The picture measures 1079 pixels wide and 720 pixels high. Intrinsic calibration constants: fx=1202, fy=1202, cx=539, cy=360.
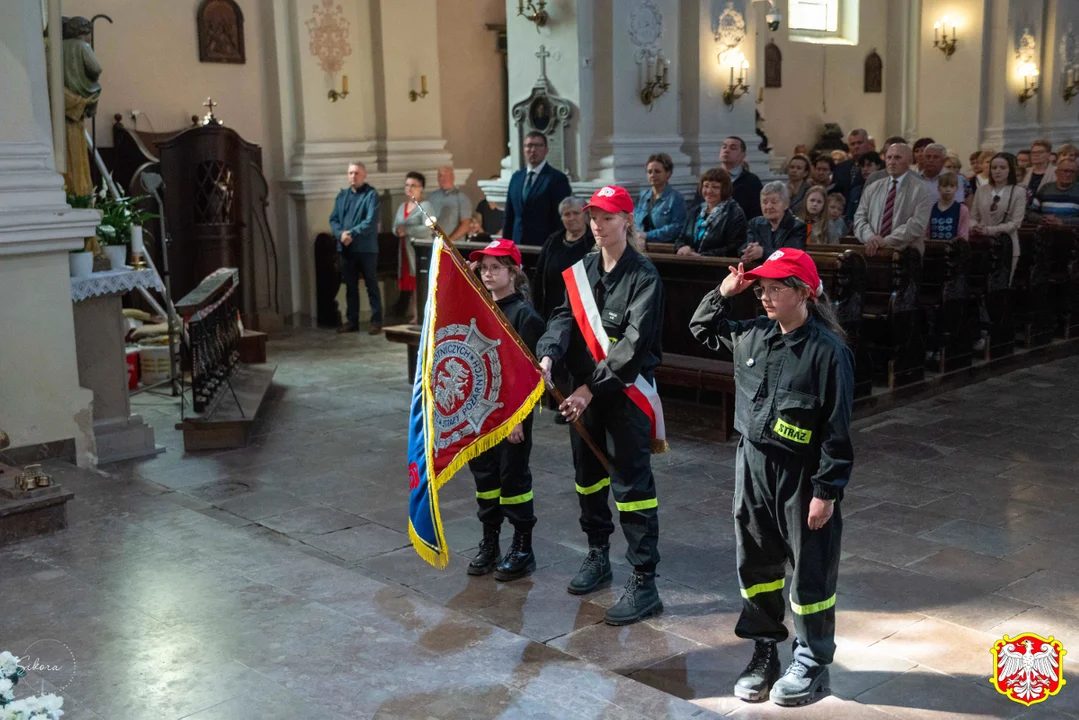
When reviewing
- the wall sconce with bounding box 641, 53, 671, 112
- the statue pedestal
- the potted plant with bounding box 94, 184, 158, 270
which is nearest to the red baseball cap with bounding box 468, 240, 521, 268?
the statue pedestal

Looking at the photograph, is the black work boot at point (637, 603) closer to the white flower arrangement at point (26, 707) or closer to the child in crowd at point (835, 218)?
the white flower arrangement at point (26, 707)

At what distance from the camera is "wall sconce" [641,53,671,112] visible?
10.6 meters

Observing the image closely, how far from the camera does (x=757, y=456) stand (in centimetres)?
400

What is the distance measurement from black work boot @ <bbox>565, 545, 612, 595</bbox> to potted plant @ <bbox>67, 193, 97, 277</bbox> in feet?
12.3

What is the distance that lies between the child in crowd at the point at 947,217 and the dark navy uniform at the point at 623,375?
5.57 meters

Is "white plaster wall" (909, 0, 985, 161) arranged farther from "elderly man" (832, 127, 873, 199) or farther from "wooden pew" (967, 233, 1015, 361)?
"wooden pew" (967, 233, 1015, 361)

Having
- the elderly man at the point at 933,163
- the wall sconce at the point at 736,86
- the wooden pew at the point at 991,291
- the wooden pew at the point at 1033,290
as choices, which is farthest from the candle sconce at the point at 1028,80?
the elderly man at the point at 933,163

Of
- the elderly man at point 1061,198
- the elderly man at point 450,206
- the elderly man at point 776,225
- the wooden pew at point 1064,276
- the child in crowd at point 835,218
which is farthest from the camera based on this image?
the elderly man at point 450,206

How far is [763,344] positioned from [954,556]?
2.07 m

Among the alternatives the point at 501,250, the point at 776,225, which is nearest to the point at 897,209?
the point at 776,225

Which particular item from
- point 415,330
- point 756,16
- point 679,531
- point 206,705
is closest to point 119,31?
point 415,330

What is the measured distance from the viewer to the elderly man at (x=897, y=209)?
8.88 metres

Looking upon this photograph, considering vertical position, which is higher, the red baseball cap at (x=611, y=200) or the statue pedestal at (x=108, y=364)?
the red baseball cap at (x=611, y=200)

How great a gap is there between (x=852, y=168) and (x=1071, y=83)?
255 inches
